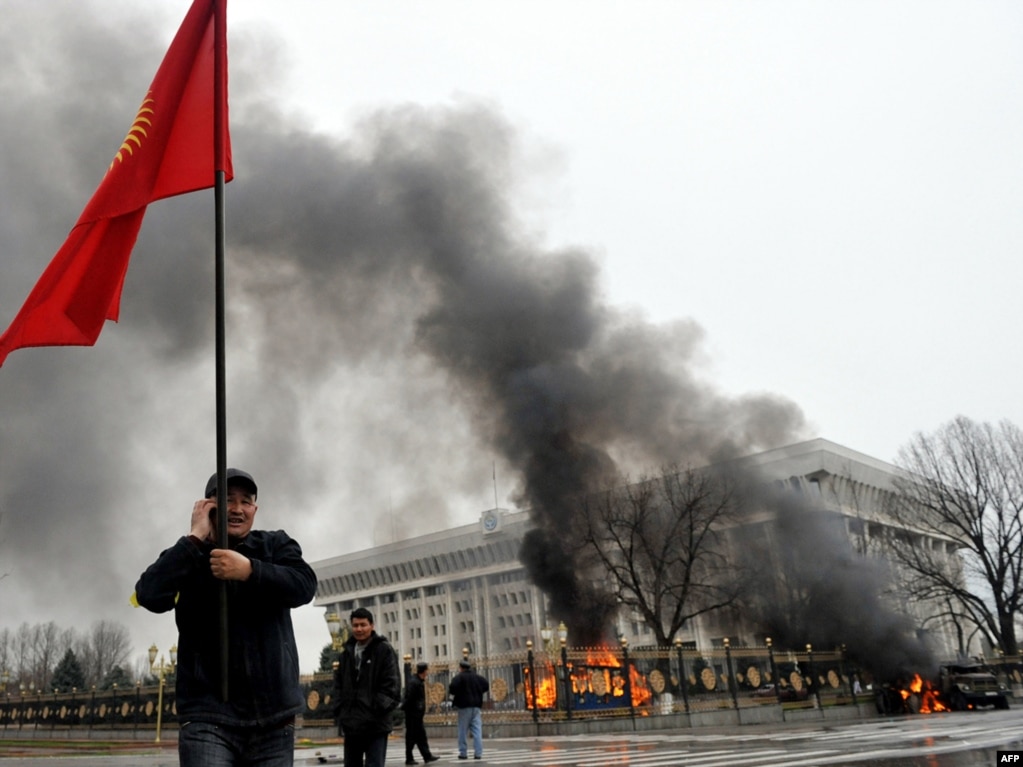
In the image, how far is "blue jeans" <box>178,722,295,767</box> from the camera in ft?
9.09

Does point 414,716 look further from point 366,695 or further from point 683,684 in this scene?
point 683,684

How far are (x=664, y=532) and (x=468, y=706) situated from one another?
2853 cm

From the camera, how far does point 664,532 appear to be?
136ft

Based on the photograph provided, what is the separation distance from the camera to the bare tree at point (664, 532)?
3694 cm

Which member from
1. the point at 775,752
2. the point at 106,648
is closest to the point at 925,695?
the point at 775,752

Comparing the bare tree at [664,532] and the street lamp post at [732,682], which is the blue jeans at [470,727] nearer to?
the street lamp post at [732,682]

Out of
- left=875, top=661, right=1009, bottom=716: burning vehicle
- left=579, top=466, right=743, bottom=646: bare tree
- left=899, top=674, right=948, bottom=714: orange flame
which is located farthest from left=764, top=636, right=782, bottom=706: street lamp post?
left=579, top=466, right=743, bottom=646: bare tree

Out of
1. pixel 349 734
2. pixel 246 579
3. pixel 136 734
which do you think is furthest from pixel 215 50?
pixel 136 734

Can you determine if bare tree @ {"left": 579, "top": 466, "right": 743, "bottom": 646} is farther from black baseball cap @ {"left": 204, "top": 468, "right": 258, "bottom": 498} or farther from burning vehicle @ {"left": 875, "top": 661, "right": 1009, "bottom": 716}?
black baseball cap @ {"left": 204, "top": 468, "right": 258, "bottom": 498}

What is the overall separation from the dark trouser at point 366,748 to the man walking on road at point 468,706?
808cm

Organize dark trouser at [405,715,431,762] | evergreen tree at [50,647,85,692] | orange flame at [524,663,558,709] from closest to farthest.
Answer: dark trouser at [405,715,431,762] < orange flame at [524,663,558,709] < evergreen tree at [50,647,85,692]

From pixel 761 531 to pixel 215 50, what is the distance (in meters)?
45.7

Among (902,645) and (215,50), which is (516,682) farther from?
(215,50)

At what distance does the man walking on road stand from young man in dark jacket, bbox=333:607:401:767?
801cm
